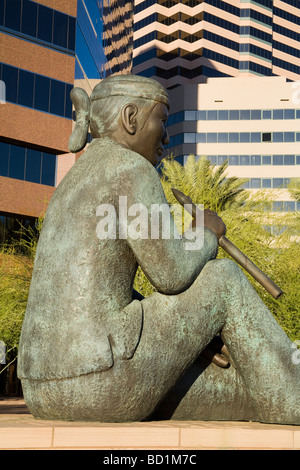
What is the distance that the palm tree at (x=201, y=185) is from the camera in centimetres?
2017

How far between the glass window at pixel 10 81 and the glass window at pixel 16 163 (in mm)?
1987

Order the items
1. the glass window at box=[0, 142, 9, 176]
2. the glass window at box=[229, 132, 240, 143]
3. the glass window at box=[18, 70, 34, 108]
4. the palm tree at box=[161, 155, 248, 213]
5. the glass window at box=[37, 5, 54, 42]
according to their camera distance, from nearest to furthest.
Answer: the palm tree at box=[161, 155, 248, 213] → the glass window at box=[0, 142, 9, 176] → the glass window at box=[18, 70, 34, 108] → the glass window at box=[37, 5, 54, 42] → the glass window at box=[229, 132, 240, 143]

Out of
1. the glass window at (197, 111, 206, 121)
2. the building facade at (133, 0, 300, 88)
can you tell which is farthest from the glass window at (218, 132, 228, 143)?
the building facade at (133, 0, 300, 88)

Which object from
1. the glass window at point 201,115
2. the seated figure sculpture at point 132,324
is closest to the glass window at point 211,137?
the glass window at point 201,115

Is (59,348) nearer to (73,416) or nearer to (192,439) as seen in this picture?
(73,416)

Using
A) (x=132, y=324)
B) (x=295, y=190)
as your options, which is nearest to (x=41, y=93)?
(x=295, y=190)

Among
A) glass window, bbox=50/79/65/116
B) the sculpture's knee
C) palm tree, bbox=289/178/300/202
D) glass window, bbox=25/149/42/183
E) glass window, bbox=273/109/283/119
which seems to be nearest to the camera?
the sculpture's knee

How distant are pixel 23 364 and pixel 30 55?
2734cm

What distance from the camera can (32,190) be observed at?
93.3ft

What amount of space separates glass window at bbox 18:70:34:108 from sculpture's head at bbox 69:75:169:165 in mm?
25554

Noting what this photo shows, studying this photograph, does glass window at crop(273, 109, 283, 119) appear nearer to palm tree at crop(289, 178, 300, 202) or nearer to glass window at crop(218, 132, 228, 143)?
glass window at crop(218, 132, 228, 143)

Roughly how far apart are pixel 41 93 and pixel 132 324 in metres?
27.1

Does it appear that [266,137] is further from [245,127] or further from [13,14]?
[13,14]

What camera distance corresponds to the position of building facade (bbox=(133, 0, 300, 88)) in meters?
77.7
